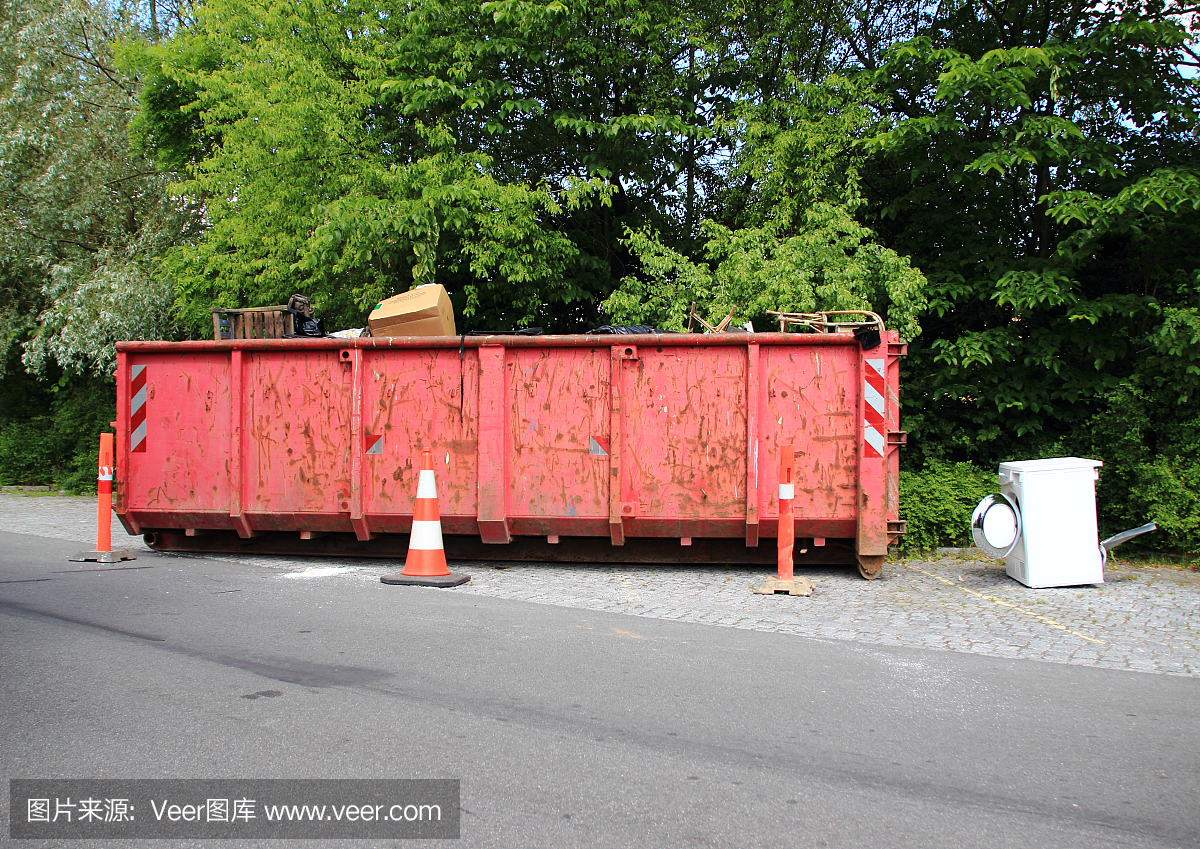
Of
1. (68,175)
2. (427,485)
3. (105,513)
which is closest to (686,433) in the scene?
(427,485)

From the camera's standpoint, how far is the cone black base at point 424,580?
6.96m

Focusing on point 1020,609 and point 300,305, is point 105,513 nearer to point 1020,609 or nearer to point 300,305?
point 300,305

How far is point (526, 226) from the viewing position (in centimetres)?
1177

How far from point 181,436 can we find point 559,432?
3748 mm

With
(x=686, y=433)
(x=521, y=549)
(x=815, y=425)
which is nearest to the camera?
(x=815, y=425)

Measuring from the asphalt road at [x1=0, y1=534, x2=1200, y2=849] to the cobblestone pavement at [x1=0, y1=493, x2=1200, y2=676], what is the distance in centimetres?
42

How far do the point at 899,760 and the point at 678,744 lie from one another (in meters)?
0.88

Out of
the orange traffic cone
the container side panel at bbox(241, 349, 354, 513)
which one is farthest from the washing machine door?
the container side panel at bbox(241, 349, 354, 513)

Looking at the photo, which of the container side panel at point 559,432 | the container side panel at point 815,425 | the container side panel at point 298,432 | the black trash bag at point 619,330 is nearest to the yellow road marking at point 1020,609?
the container side panel at point 815,425

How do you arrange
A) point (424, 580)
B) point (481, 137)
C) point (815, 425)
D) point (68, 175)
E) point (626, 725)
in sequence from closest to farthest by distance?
point (626, 725) → point (424, 580) → point (815, 425) → point (481, 137) → point (68, 175)

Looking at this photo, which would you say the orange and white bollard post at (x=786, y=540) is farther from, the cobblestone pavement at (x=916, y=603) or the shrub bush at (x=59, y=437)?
the shrub bush at (x=59, y=437)

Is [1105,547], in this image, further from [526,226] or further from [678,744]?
[526,226]

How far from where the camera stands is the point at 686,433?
7660 millimetres

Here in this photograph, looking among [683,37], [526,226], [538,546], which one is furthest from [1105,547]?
[683,37]
